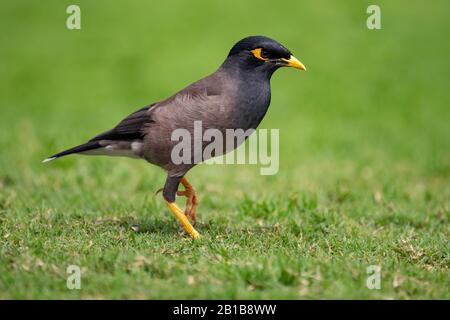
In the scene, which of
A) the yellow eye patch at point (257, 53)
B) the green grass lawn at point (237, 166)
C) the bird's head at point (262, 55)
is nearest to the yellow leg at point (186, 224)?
the green grass lawn at point (237, 166)

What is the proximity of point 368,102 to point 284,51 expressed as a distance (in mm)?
7005

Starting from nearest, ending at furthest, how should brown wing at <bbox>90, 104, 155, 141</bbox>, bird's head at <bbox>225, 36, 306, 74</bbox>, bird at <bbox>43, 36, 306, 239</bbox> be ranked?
bird at <bbox>43, 36, 306, 239</bbox> → bird's head at <bbox>225, 36, 306, 74</bbox> → brown wing at <bbox>90, 104, 155, 141</bbox>

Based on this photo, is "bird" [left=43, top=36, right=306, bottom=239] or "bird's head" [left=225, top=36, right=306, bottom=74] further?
"bird's head" [left=225, top=36, right=306, bottom=74]

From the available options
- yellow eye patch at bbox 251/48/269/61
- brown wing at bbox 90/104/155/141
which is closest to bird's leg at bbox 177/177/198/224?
brown wing at bbox 90/104/155/141

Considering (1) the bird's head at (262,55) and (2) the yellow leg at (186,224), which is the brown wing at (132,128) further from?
(1) the bird's head at (262,55)

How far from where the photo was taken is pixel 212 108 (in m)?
5.75

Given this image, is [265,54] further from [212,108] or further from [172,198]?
[172,198]

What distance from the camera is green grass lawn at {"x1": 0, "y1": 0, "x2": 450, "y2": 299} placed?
477cm

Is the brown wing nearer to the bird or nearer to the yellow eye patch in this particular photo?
the bird

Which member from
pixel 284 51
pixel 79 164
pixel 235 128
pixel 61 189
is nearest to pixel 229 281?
pixel 235 128

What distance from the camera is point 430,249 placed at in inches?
219

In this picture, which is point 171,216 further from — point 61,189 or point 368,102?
point 368,102

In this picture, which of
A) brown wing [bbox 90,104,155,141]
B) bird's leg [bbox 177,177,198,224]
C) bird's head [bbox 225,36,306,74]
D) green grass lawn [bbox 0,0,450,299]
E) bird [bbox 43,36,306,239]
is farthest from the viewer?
bird's leg [bbox 177,177,198,224]

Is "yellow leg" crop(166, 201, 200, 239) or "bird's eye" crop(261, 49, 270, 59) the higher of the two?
"bird's eye" crop(261, 49, 270, 59)
